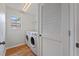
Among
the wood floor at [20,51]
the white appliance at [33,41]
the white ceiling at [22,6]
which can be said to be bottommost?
the wood floor at [20,51]

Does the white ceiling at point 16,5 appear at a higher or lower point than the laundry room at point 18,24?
higher

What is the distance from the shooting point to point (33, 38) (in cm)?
123

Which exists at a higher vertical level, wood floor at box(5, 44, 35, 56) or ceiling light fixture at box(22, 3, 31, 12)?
ceiling light fixture at box(22, 3, 31, 12)

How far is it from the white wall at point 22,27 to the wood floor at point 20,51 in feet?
0.16

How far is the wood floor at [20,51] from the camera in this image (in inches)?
43.7

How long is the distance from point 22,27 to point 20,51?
26cm

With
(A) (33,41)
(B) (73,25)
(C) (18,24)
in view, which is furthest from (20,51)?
(B) (73,25)

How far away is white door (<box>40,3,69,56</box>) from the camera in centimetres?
116

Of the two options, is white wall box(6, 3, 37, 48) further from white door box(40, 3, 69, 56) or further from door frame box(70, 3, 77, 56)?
door frame box(70, 3, 77, 56)

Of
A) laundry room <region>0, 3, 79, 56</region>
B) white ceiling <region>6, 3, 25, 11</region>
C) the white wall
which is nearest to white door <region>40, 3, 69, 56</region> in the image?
laundry room <region>0, 3, 79, 56</region>

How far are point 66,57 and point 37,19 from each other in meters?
0.51

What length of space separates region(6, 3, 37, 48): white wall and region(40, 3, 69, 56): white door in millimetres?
114

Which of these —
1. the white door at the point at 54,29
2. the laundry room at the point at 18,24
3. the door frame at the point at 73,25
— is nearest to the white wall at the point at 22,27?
the laundry room at the point at 18,24

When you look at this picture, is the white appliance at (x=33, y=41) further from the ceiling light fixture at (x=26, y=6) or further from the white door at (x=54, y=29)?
the ceiling light fixture at (x=26, y=6)
